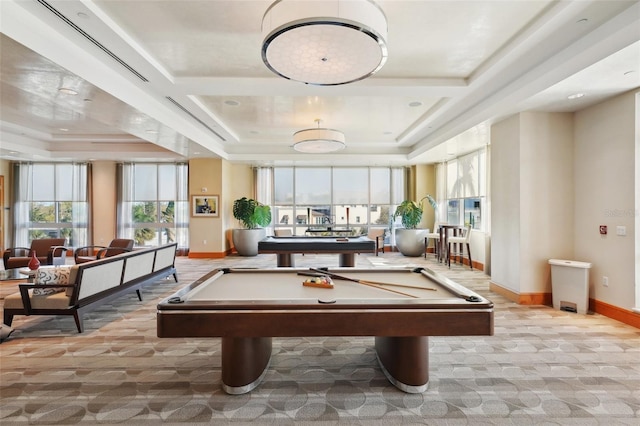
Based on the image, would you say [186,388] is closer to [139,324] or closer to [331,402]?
[331,402]

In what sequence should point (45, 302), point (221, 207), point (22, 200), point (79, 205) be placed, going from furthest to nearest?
point (79, 205) < point (22, 200) < point (221, 207) < point (45, 302)

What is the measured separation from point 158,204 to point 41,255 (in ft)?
11.8

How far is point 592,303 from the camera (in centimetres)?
435

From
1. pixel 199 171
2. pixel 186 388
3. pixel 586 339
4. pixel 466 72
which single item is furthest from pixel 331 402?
pixel 199 171

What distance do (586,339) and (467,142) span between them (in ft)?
14.7

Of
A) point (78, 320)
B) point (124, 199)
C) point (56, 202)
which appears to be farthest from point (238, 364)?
point (56, 202)

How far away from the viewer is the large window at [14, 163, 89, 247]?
10.1m

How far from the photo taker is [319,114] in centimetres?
618

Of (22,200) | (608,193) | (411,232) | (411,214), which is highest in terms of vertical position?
(22,200)

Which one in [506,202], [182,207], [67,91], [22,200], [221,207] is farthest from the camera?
[182,207]

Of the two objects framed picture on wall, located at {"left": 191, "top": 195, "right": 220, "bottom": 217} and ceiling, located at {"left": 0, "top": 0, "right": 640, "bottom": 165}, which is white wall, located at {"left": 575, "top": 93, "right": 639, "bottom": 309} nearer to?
ceiling, located at {"left": 0, "top": 0, "right": 640, "bottom": 165}

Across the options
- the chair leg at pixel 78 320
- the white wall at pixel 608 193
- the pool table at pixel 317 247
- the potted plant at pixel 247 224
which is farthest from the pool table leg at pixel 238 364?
the potted plant at pixel 247 224

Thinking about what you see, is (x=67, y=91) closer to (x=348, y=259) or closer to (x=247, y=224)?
(x=348, y=259)

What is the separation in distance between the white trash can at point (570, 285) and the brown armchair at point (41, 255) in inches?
342
